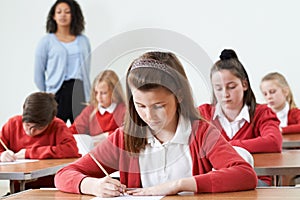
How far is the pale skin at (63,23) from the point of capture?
5.49 meters

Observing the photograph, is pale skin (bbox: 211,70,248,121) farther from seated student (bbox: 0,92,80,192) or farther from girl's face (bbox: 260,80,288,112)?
girl's face (bbox: 260,80,288,112)

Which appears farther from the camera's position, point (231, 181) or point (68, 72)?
point (68, 72)

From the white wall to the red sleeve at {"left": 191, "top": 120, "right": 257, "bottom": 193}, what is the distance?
364 centimetres

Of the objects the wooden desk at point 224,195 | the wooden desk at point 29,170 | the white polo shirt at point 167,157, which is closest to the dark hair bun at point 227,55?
the wooden desk at point 29,170

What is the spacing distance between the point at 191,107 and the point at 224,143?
0.92 ft

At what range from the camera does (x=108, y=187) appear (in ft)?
5.17

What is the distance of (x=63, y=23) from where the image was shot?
5504 mm

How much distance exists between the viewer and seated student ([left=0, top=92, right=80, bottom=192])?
3.13 m

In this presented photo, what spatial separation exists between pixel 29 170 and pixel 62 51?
3.16 m

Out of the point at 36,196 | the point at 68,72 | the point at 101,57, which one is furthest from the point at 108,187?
the point at 68,72

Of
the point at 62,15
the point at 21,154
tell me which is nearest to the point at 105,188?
the point at 21,154

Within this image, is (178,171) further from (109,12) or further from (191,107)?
(109,12)

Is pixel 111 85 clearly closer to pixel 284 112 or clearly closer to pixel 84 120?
pixel 84 120

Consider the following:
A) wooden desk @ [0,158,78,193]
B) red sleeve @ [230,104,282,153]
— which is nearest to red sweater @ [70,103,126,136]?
wooden desk @ [0,158,78,193]
